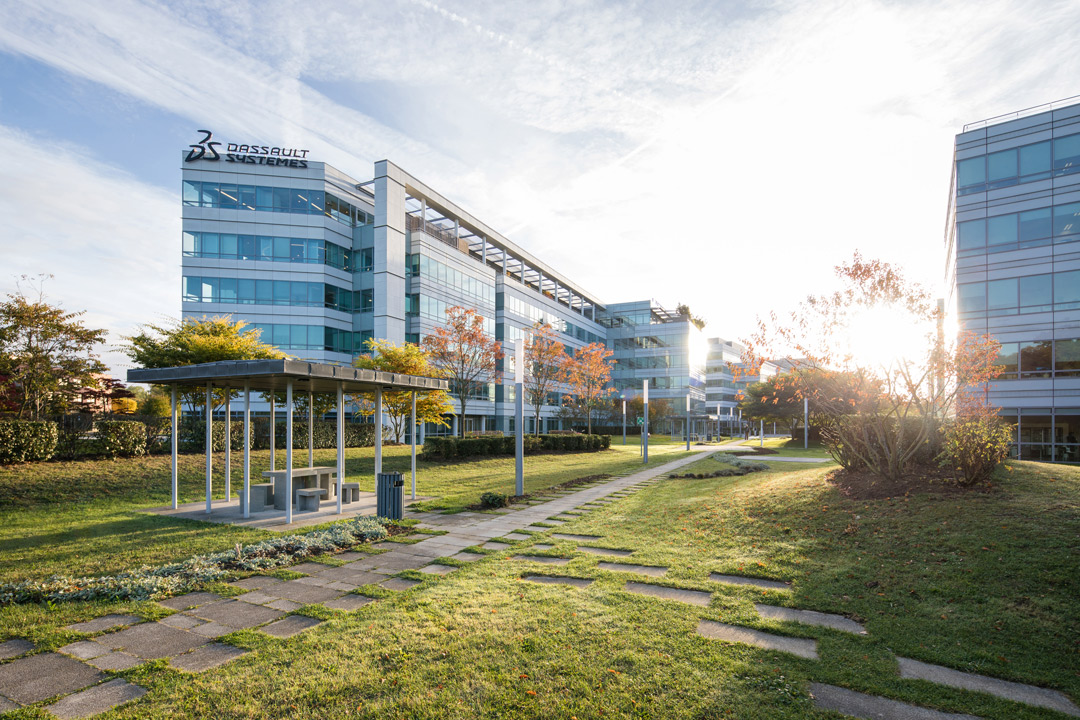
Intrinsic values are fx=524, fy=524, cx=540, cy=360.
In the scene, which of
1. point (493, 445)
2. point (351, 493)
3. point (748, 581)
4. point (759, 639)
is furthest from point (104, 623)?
point (493, 445)

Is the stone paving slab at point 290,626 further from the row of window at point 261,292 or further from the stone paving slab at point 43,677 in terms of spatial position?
the row of window at point 261,292

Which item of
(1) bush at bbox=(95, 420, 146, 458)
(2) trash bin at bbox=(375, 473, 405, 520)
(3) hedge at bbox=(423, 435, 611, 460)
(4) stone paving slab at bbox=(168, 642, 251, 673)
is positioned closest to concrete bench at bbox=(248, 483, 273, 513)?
(2) trash bin at bbox=(375, 473, 405, 520)

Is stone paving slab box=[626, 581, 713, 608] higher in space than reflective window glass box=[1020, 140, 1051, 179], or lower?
lower

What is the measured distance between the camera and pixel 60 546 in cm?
873

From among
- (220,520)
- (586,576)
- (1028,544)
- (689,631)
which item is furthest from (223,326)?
(1028,544)

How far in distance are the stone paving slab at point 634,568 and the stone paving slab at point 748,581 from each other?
67 centimetres

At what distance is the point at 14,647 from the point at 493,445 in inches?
873

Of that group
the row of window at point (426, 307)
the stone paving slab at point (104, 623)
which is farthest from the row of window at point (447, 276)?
the stone paving slab at point (104, 623)

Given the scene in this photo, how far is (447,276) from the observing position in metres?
44.1

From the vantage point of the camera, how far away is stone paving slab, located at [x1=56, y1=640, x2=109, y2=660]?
4.68 metres

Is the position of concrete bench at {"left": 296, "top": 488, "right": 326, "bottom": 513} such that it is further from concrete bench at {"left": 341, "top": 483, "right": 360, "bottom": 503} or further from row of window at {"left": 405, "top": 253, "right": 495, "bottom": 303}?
row of window at {"left": 405, "top": 253, "right": 495, "bottom": 303}

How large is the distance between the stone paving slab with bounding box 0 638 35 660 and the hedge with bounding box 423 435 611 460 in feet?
63.4

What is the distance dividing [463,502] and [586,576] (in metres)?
6.78

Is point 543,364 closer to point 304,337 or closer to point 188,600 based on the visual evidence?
point 304,337
